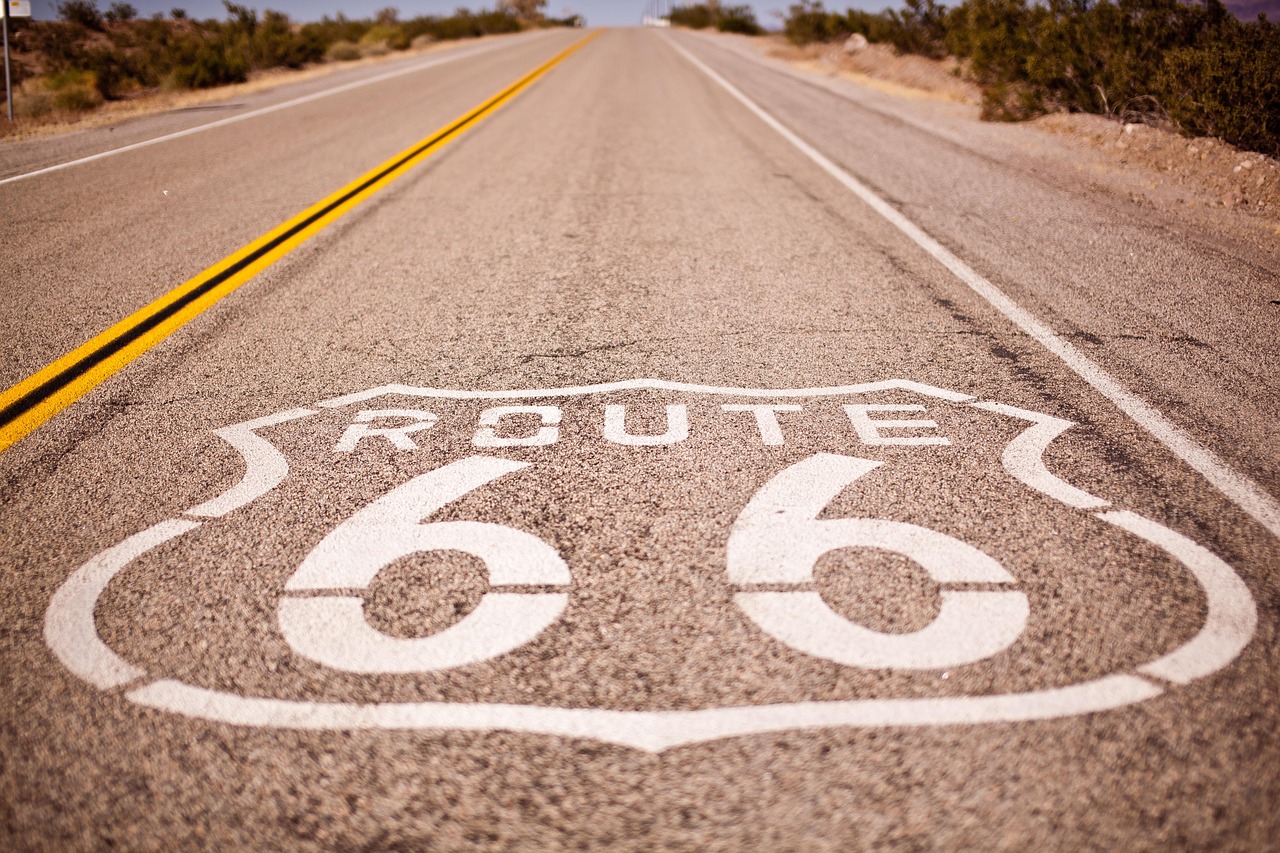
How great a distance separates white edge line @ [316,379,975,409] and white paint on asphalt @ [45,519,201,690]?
2.98 ft

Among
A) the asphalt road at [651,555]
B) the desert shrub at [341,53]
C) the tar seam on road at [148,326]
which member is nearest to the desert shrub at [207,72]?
the desert shrub at [341,53]

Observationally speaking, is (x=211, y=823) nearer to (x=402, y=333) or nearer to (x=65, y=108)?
(x=402, y=333)

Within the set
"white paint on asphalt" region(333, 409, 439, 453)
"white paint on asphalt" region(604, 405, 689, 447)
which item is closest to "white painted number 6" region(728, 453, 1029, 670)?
"white paint on asphalt" region(604, 405, 689, 447)

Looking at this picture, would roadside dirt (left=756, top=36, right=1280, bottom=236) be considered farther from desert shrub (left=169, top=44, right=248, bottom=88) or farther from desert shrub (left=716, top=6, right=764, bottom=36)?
desert shrub (left=716, top=6, right=764, bottom=36)

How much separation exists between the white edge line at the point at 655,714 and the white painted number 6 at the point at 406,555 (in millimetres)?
139

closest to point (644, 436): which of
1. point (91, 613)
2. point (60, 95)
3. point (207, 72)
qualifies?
point (91, 613)

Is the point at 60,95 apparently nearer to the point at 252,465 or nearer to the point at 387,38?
the point at 252,465

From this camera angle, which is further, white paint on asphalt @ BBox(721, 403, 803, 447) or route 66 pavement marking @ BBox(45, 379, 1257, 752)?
white paint on asphalt @ BBox(721, 403, 803, 447)

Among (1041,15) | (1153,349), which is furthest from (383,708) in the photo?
(1041,15)

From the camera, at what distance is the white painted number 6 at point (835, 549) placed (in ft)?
5.84

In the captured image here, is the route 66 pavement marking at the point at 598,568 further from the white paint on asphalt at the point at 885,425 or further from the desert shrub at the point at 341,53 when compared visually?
the desert shrub at the point at 341,53

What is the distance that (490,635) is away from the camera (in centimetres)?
183

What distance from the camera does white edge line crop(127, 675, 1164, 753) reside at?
5.22ft

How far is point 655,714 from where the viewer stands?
1.63m
